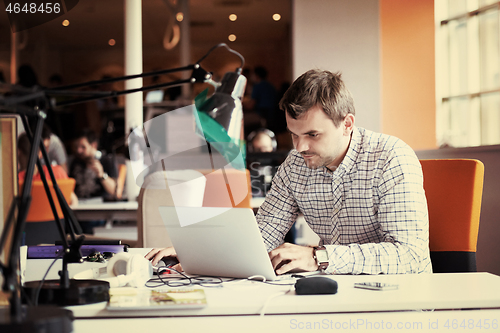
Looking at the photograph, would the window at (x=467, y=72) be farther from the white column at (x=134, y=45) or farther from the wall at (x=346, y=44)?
the white column at (x=134, y=45)

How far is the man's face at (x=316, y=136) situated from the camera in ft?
4.93

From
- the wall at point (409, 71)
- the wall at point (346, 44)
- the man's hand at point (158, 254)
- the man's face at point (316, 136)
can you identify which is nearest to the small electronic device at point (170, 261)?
the man's hand at point (158, 254)

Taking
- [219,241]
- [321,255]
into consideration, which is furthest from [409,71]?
[219,241]

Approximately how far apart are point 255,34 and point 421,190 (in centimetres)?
829

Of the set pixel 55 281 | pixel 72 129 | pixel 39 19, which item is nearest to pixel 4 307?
pixel 55 281

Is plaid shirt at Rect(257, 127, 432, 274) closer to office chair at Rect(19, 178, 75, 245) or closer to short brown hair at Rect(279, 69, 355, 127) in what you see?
short brown hair at Rect(279, 69, 355, 127)

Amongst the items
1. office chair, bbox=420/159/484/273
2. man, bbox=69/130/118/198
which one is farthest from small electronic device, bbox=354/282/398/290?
man, bbox=69/130/118/198

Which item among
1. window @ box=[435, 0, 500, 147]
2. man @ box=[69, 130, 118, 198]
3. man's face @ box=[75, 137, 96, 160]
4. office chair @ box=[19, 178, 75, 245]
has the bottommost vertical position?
office chair @ box=[19, 178, 75, 245]

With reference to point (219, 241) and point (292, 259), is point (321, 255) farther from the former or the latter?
point (219, 241)

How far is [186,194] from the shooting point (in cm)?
158

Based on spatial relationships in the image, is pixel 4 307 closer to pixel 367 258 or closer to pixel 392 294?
pixel 392 294

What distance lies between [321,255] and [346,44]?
369 centimetres

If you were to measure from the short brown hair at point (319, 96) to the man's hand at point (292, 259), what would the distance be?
1.58ft

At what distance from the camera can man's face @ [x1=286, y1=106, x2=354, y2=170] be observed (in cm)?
150
